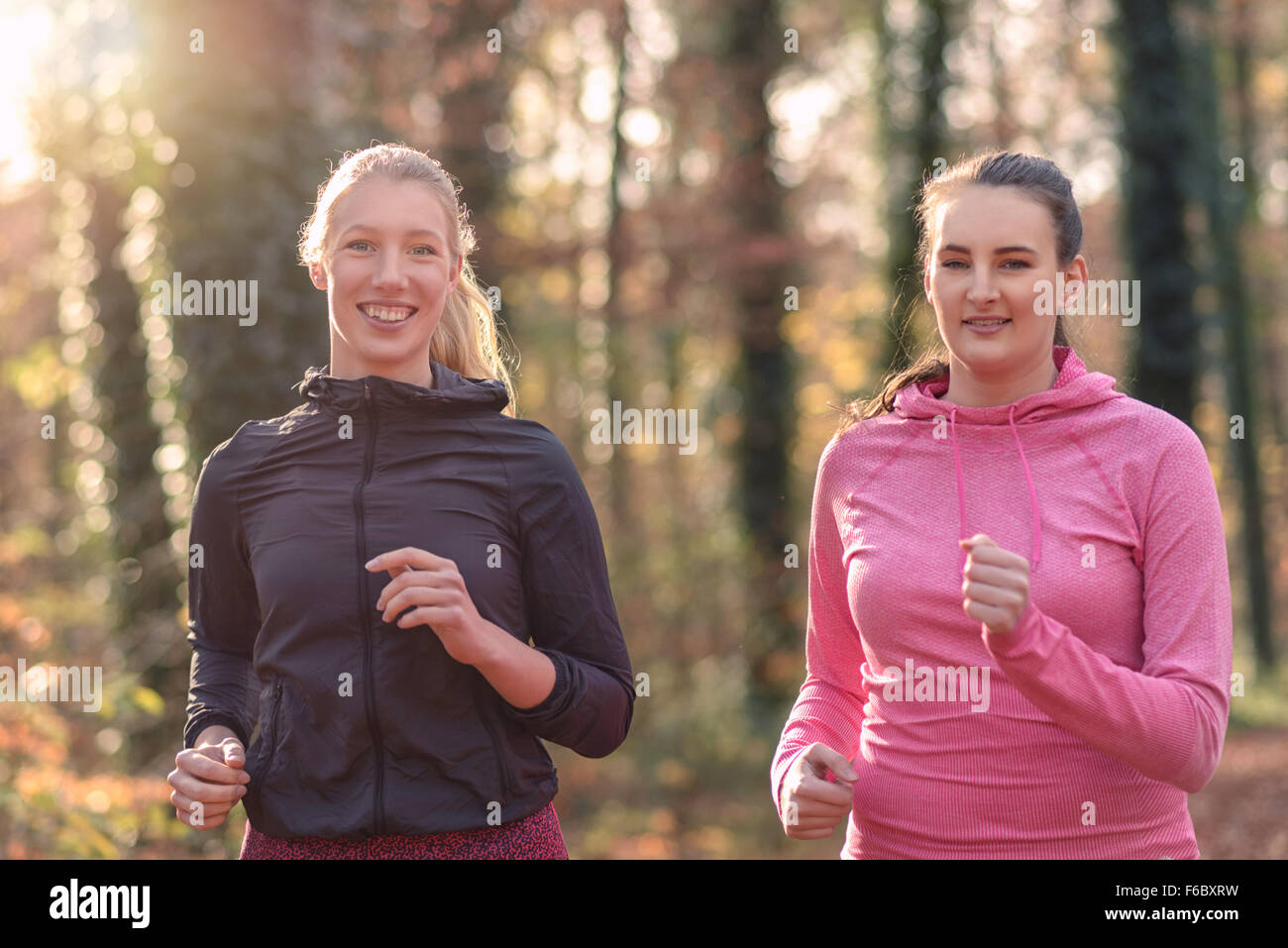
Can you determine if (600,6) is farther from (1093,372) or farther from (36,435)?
(1093,372)

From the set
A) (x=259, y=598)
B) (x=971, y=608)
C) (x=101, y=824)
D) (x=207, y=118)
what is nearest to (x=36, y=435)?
(x=207, y=118)

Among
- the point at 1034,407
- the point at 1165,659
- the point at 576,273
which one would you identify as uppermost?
the point at 576,273

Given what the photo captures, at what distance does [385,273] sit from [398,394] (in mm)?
253

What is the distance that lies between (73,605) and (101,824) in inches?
168

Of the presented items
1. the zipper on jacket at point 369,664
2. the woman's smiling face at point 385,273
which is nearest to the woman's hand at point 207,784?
the zipper on jacket at point 369,664

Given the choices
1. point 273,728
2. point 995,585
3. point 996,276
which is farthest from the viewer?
point 996,276

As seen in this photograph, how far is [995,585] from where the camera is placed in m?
2.34

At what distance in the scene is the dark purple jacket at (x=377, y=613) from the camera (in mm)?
2545

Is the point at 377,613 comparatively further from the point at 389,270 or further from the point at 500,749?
the point at 389,270

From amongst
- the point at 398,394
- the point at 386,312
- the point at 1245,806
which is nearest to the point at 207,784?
the point at 398,394

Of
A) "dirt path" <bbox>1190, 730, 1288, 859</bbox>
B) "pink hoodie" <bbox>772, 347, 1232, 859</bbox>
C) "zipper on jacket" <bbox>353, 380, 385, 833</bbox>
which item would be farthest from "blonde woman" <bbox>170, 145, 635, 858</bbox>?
"dirt path" <bbox>1190, 730, 1288, 859</bbox>

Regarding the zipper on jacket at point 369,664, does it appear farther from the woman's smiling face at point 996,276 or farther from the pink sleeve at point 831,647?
the woman's smiling face at point 996,276

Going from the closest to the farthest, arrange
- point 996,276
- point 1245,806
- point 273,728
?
point 273,728
point 996,276
point 1245,806

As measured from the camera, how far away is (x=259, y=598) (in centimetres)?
268
